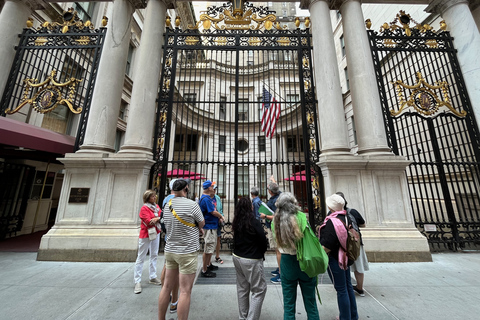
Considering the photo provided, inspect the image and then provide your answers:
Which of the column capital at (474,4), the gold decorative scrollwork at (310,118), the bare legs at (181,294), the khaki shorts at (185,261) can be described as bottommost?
the bare legs at (181,294)

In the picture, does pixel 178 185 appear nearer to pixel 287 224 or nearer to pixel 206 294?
pixel 287 224

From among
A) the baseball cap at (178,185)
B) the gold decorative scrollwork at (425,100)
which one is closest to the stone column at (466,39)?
the gold decorative scrollwork at (425,100)

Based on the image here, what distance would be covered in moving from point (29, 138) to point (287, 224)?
799 centimetres

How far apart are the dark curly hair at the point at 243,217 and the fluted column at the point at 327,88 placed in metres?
A: 4.44

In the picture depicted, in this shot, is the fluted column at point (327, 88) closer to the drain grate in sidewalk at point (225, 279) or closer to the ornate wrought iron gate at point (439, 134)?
the ornate wrought iron gate at point (439, 134)

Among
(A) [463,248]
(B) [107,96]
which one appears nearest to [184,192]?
(B) [107,96]

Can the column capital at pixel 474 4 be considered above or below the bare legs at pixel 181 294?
above

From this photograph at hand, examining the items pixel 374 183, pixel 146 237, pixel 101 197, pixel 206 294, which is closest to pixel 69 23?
pixel 101 197

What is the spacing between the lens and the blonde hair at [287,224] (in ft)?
8.18

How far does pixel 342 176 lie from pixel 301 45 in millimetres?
5486

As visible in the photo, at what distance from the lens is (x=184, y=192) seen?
3105 mm

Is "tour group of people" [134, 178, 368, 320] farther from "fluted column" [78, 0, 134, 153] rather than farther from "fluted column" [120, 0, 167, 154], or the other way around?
"fluted column" [78, 0, 134, 153]

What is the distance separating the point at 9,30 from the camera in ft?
26.0

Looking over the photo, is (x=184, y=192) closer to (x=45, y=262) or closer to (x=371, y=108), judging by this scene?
(x=45, y=262)
